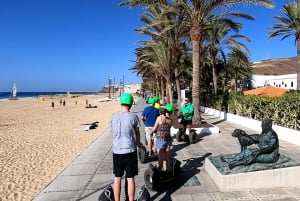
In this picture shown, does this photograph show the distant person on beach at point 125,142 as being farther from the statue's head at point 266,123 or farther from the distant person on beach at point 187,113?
the distant person on beach at point 187,113

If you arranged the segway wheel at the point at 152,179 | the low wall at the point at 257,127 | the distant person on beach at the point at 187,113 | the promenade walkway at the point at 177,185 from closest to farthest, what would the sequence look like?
the promenade walkway at the point at 177,185 < the segway wheel at the point at 152,179 < the low wall at the point at 257,127 < the distant person on beach at the point at 187,113

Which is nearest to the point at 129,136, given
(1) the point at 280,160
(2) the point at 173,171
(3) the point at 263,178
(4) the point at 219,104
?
(2) the point at 173,171

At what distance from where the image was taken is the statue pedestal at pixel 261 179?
5.96m

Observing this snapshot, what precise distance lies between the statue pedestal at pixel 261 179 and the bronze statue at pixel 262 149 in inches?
8.5

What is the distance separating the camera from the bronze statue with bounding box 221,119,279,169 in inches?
241

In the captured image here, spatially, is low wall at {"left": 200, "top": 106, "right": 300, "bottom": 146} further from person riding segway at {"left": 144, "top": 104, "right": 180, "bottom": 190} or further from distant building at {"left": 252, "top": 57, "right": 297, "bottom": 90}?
distant building at {"left": 252, "top": 57, "right": 297, "bottom": 90}

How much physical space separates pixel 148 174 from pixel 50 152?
22.6 ft

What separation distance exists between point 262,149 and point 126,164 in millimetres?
2664

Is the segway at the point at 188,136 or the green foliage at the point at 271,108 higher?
the green foliage at the point at 271,108

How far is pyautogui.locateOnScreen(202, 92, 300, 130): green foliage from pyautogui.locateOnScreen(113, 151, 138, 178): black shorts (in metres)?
8.94

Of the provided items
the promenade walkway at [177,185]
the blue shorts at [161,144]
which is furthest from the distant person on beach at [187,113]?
the blue shorts at [161,144]

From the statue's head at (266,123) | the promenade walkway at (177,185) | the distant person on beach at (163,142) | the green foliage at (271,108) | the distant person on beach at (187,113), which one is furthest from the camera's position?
the green foliage at (271,108)

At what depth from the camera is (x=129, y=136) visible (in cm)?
474

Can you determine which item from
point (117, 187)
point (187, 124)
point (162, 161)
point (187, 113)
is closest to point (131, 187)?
point (117, 187)
